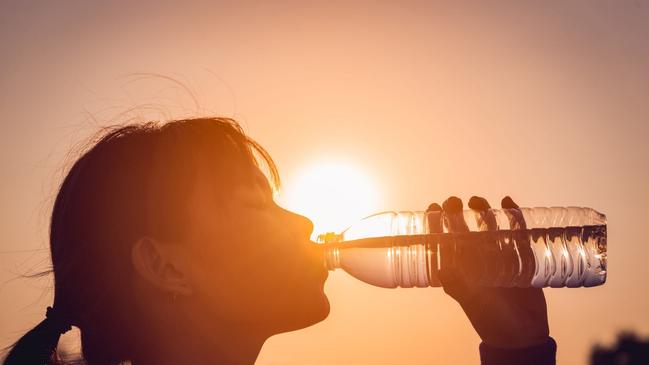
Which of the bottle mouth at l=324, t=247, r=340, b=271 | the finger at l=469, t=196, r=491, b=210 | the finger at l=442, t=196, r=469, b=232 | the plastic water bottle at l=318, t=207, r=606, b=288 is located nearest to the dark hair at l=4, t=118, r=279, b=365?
the bottle mouth at l=324, t=247, r=340, b=271

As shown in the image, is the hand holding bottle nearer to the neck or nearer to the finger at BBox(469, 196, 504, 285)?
the finger at BBox(469, 196, 504, 285)

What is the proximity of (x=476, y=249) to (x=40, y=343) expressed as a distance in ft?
5.52

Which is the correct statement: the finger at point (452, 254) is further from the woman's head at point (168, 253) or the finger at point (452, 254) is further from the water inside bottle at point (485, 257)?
the woman's head at point (168, 253)

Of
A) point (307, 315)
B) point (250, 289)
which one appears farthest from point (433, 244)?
point (250, 289)

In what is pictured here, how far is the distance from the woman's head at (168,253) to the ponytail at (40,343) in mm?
33

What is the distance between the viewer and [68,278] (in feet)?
3.93

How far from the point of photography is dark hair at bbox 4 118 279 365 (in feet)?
3.80

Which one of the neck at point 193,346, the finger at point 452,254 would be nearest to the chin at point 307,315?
the neck at point 193,346

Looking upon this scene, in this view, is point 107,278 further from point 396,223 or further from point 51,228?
→ point 396,223

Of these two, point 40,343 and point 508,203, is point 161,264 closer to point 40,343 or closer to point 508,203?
point 40,343

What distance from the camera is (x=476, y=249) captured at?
1.82 meters

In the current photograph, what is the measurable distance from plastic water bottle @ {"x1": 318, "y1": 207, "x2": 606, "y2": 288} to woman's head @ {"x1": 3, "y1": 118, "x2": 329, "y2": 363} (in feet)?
1.55

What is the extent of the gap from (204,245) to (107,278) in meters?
0.31

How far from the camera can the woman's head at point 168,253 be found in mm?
1147
